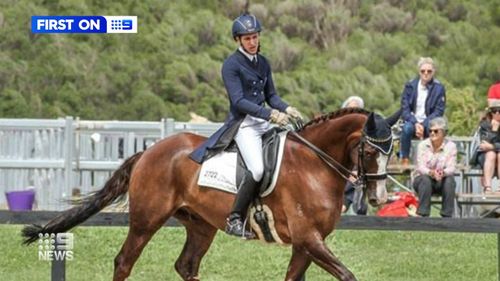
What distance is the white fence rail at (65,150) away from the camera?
54.0ft

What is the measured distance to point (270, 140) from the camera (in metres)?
9.61

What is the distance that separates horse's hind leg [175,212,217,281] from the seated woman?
429cm

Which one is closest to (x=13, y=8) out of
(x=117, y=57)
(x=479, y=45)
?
(x=117, y=57)

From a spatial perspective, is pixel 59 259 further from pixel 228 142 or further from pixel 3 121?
pixel 3 121

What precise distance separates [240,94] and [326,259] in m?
1.51

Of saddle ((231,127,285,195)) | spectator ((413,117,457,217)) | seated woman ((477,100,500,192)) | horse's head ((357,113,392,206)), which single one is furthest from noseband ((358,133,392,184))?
seated woman ((477,100,500,192))

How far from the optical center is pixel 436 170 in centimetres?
1307

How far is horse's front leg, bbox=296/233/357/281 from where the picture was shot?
8.85 metres

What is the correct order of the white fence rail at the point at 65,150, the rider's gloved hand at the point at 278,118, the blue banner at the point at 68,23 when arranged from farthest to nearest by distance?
the blue banner at the point at 68,23, the white fence rail at the point at 65,150, the rider's gloved hand at the point at 278,118

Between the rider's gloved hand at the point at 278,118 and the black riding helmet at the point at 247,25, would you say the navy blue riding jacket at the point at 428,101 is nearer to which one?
the black riding helmet at the point at 247,25

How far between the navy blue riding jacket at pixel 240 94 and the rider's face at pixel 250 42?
0.25 feet

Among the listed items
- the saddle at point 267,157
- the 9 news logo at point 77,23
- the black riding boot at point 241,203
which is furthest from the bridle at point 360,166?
the 9 news logo at point 77,23

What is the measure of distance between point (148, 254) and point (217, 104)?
48.3 feet

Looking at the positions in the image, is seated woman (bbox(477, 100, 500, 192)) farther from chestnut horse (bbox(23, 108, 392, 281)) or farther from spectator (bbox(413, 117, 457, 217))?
chestnut horse (bbox(23, 108, 392, 281))
